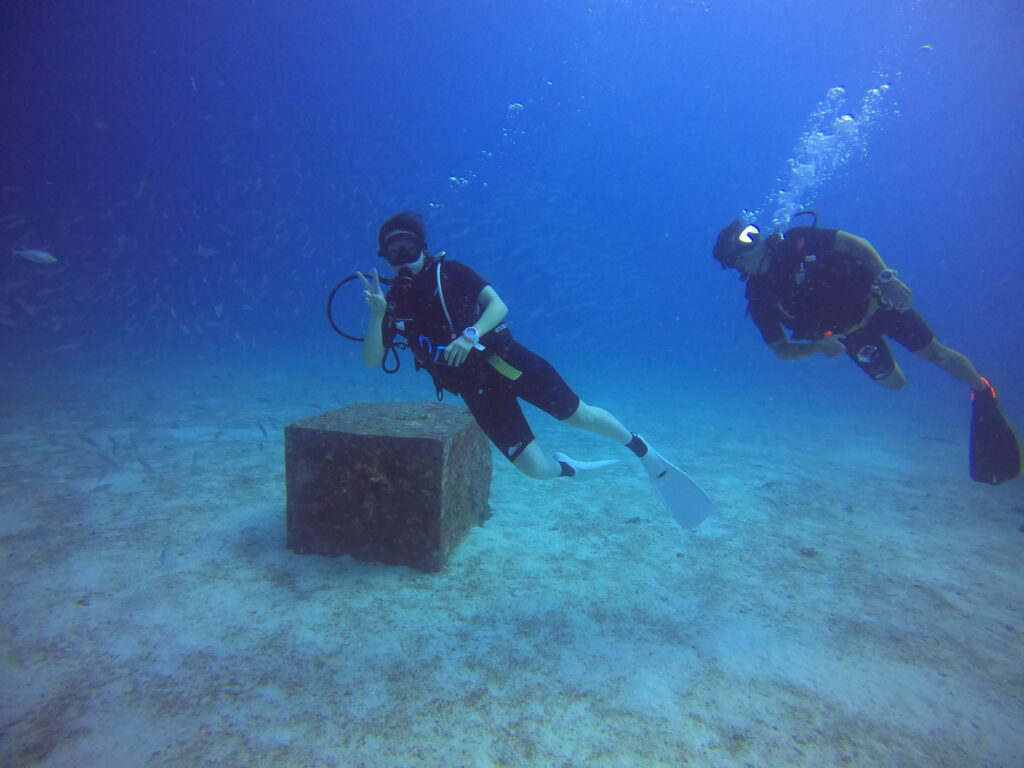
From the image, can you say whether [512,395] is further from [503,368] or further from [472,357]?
[472,357]

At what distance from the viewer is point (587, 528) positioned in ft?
17.4

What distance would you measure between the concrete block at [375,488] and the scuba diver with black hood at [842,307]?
344 cm

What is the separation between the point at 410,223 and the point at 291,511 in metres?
2.93

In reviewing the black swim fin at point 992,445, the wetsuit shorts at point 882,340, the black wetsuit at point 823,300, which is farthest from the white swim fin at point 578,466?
the black swim fin at point 992,445

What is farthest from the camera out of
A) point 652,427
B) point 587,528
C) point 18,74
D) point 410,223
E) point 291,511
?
point 18,74

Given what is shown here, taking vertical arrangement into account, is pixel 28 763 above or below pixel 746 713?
below

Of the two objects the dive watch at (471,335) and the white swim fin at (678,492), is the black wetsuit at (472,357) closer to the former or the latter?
the dive watch at (471,335)

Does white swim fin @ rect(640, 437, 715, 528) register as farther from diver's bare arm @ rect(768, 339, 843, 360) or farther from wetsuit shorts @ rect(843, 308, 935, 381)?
wetsuit shorts @ rect(843, 308, 935, 381)


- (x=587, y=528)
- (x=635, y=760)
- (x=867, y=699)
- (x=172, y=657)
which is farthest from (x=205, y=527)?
(x=867, y=699)

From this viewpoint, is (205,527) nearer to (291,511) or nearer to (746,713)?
(291,511)

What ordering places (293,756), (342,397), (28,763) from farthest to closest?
(342,397) < (293,756) < (28,763)

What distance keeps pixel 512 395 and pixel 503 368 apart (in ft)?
1.29

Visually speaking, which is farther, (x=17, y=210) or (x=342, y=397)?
(x=17, y=210)

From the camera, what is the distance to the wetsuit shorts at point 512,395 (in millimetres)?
3832
